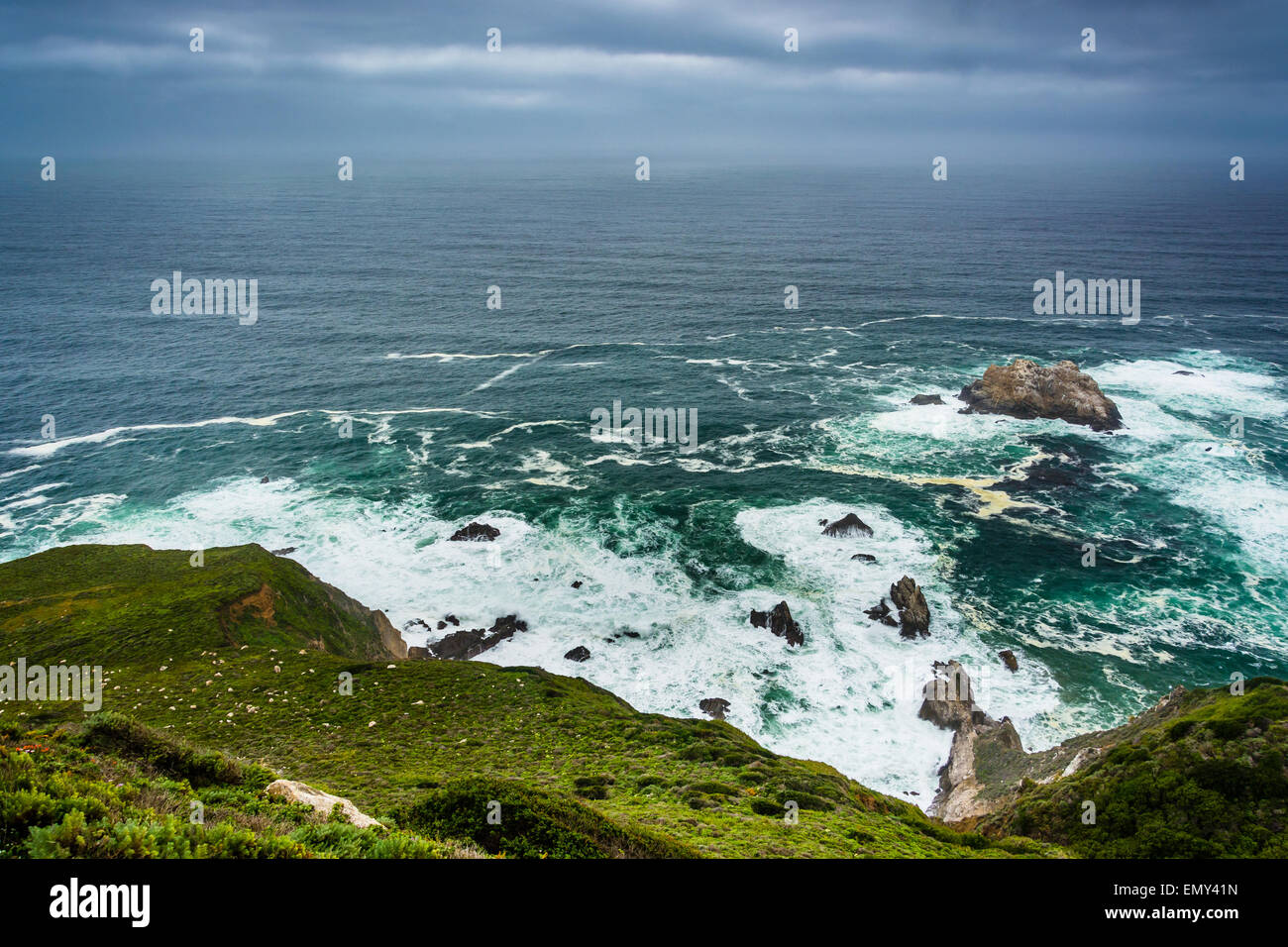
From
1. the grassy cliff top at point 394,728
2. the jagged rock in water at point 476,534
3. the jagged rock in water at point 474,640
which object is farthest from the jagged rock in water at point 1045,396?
the grassy cliff top at point 394,728

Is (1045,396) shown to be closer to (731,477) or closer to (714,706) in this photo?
(731,477)

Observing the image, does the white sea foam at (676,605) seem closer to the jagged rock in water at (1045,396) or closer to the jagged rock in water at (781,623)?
the jagged rock in water at (781,623)

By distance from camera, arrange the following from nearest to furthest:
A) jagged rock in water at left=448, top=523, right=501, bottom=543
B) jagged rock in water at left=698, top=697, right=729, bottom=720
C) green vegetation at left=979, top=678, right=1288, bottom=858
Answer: green vegetation at left=979, top=678, right=1288, bottom=858 → jagged rock in water at left=698, top=697, right=729, bottom=720 → jagged rock in water at left=448, top=523, right=501, bottom=543

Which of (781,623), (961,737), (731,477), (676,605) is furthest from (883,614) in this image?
(731,477)

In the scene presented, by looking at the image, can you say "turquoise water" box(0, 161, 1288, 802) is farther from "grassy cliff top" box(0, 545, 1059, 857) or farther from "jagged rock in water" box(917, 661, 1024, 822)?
"grassy cliff top" box(0, 545, 1059, 857)

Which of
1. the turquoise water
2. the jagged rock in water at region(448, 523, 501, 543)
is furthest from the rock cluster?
the jagged rock in water at region(448, 523, 501, 543)

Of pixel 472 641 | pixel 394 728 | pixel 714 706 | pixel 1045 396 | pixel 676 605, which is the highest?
pixel 1045 396

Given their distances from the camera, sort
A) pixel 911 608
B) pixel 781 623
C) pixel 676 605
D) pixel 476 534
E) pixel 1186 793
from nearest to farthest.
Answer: pixel 1186 793 < pixel 781 623 < pixel 911 608 < pixel 676 605 < pixel 476 534
